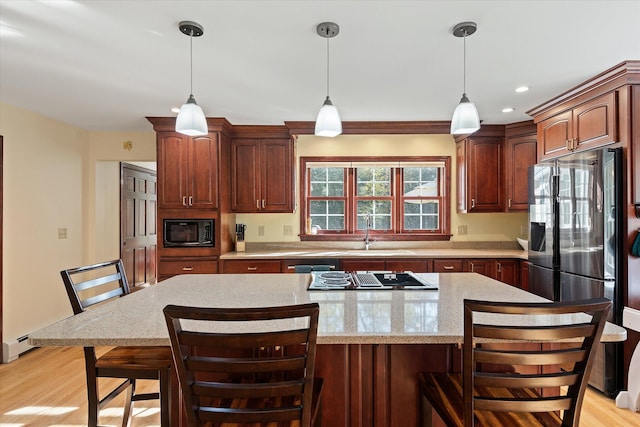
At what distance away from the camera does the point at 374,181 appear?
15.3 feet

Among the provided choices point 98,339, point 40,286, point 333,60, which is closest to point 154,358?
point 98,339

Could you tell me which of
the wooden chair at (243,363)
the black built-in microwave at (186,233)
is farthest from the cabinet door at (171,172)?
the wooden chair at (243,363)

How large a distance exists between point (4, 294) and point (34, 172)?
1.21 meters

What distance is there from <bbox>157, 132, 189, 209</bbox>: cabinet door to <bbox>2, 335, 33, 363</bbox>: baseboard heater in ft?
5.82

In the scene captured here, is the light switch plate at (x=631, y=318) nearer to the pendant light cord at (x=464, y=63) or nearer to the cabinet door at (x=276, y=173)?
the pendant light cord at (x=464, y=63)

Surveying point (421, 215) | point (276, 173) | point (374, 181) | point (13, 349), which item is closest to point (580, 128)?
point (421, 215)

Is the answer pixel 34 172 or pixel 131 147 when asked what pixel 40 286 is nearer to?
pixel 34 172

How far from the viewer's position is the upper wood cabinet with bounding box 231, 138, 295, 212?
414 cm

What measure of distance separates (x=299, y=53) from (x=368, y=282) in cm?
152

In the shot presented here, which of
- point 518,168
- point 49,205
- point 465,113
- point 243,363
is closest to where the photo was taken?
point 243,363

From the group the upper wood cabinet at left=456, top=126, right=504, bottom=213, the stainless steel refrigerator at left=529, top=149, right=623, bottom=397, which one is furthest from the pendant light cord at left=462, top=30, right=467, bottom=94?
the upper wood cabinet at left=456, top=126, right=504, bottom=213

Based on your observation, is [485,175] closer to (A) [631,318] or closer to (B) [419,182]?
(B) [419,182]

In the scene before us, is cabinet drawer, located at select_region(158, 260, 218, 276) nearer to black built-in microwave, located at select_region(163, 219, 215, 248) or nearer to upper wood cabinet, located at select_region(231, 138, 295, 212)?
black built-in microwave, located at select_region(163, 219, 215, 248)

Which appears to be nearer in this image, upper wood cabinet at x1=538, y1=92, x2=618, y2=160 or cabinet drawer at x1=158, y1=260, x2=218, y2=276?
upper wood cabinet at x1=538, y1=92, x2=618, y2=160
